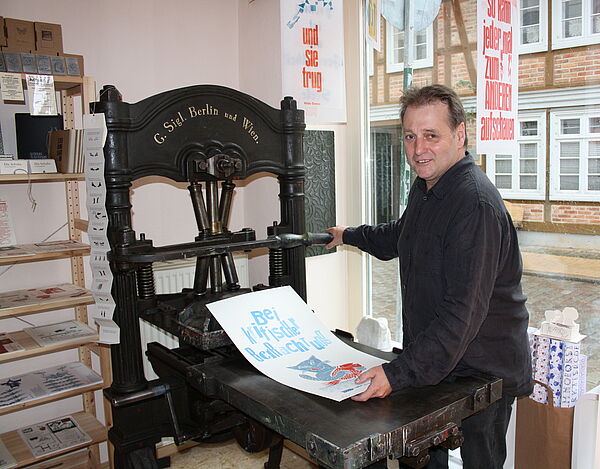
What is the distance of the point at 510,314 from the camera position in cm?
179

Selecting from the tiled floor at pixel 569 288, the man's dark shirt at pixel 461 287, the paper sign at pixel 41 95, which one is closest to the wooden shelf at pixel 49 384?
the tiled floor at pixel 569 288

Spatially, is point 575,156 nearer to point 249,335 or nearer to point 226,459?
point 249,335

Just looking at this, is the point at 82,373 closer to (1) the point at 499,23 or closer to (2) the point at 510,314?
(2) the point at 510,314

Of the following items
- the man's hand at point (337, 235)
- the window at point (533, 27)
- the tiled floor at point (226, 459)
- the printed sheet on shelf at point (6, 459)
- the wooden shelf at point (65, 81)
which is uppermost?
the window at point (533, 27)

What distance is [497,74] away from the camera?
2541mm

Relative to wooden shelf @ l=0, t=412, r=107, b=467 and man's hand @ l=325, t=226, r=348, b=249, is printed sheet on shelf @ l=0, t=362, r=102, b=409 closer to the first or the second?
wooden shelf @ l=0, t=412, r=107, b=467

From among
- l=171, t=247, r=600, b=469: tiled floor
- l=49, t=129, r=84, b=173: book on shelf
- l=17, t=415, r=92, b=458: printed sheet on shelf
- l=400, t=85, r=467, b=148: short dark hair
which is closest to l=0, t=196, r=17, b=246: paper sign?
l=49, t=129, r=84, b=173: book on shelf

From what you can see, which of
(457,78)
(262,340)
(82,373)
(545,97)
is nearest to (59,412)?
(82,373)

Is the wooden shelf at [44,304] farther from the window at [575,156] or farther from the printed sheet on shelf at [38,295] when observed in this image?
the window at [575,156]

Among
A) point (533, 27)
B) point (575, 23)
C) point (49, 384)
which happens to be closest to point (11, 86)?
point (49, 384)

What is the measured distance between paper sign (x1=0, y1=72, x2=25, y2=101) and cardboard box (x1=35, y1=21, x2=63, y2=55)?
0.20 meters

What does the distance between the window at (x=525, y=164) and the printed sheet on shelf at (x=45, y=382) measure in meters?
2.04

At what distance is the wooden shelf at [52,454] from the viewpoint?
2.62 meters

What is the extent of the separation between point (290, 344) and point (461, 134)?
2.66 feet
